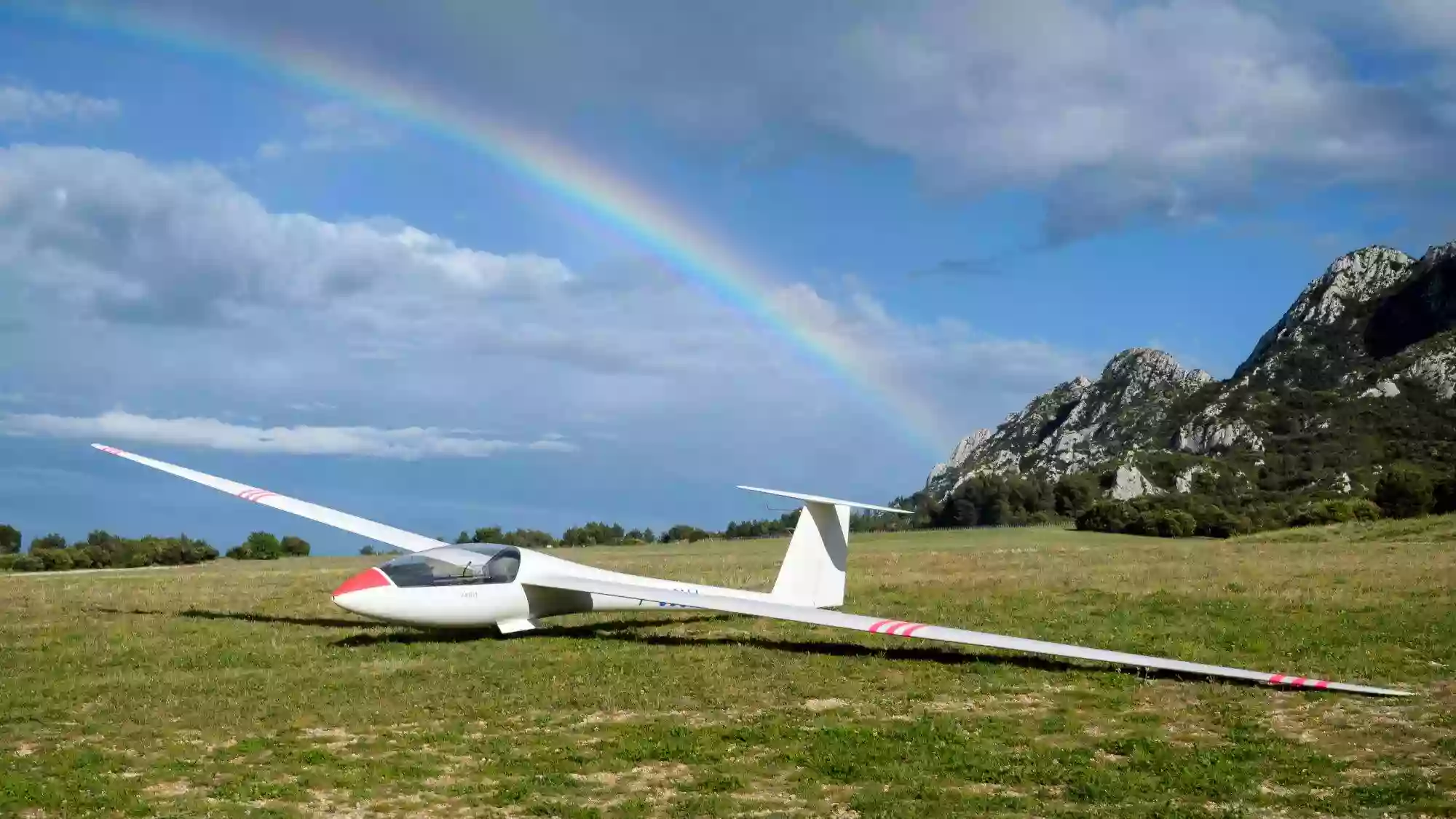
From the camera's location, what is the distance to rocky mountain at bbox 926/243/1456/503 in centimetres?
11000

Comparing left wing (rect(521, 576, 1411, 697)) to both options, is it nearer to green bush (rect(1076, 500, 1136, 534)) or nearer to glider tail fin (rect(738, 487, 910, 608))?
glider tail fin (rect(738, 487, 910, 608))

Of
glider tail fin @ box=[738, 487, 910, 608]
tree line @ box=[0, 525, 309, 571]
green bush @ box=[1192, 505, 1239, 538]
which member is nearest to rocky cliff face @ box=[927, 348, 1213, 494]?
green bush @ box=[1192, 505, 1239, 538]

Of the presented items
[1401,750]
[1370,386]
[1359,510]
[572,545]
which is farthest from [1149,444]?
[1401,750]

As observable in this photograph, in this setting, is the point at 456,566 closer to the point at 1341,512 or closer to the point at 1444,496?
the point at 1341,512

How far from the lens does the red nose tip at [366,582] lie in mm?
17328

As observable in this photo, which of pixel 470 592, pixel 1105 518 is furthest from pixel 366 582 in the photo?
pixel 1105 518

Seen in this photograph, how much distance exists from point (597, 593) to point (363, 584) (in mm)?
3816

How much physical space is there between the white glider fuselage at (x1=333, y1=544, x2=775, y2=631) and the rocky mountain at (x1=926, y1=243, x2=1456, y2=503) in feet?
281

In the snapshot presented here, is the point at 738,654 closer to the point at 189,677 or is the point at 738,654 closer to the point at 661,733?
the point at 661,733

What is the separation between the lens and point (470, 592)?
59.2ft

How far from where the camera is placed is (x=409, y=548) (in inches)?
923

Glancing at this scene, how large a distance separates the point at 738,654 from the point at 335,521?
11420 mm

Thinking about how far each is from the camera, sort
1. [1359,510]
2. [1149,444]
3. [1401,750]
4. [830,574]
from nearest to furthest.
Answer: [1401,750]
[830,574]
[1359,510]
[1149,444]

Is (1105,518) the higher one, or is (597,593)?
(1105,518)
